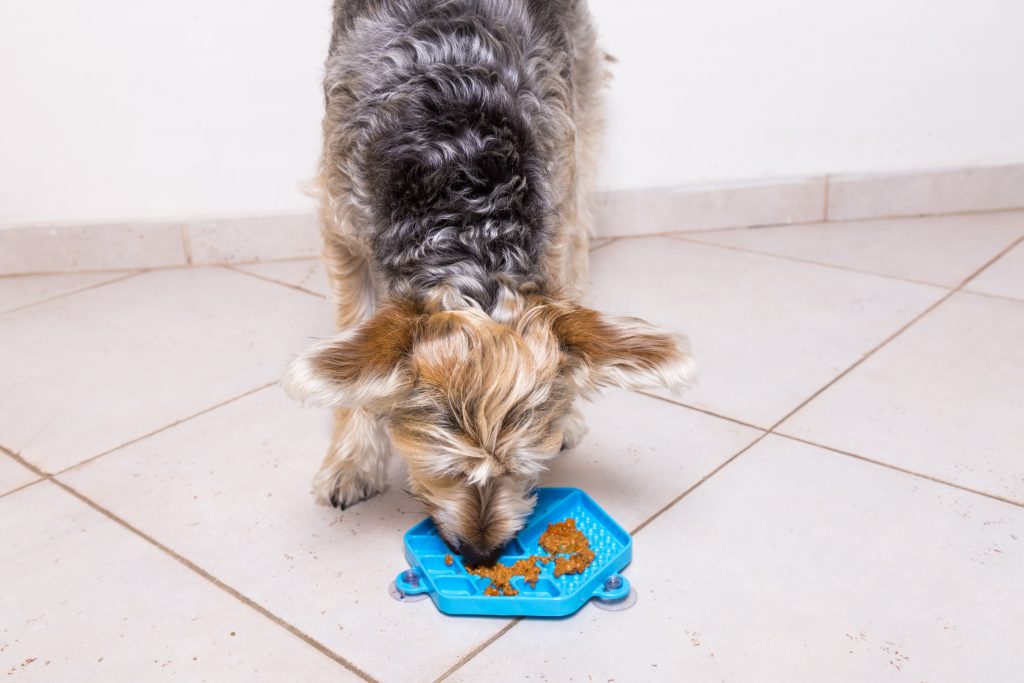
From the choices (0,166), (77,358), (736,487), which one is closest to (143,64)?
(0,166)

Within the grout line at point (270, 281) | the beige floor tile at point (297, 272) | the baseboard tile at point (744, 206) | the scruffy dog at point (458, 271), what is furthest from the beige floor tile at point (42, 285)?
the scruffy dog at point (458, 271)

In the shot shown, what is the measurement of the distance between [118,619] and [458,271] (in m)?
0.94

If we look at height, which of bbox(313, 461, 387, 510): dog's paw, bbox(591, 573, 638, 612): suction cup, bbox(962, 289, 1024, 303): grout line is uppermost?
bbox(962, 289, 1024, 303): grout line

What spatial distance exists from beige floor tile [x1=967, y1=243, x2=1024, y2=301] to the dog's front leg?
2255 mm

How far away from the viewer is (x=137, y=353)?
283 centimetres

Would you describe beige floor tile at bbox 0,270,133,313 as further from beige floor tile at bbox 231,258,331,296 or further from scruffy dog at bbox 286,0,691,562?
scruffy dog at bbox 286,0,691,562

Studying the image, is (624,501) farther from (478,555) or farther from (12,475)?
(12,475)

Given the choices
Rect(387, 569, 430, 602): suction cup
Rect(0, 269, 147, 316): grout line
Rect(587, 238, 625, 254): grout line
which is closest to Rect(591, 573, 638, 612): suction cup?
Rect(387, 569, 430, 602): suction cup

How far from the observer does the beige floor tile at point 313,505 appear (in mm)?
1660

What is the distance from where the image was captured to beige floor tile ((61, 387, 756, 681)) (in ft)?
5.45

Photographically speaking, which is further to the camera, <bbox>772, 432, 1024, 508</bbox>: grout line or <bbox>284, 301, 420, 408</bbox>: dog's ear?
<bbox>772, 432, 1024, 508</bbox>: grout line

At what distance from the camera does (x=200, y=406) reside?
8.17 feet

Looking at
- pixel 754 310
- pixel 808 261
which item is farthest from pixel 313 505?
pixel 808 261

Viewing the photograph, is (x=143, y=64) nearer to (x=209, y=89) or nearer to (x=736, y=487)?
(x=209, y=89)
